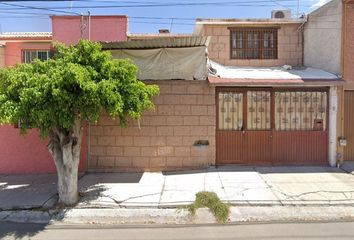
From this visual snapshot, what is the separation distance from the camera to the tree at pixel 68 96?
6.16 metres

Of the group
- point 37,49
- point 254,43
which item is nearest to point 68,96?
point 254,43

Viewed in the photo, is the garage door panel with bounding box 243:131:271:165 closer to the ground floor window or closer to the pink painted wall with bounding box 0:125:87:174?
the ground floor window

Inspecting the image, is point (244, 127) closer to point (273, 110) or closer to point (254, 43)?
point (273, 110)

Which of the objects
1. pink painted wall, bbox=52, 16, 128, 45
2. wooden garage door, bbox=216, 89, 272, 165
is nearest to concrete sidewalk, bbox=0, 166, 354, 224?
wooden garage door, bbox=216, 89, 272, 165

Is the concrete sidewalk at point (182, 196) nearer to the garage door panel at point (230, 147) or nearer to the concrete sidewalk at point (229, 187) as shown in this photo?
the concrete sidewalk at point (229, 187)

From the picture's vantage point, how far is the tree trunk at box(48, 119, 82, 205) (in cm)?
689

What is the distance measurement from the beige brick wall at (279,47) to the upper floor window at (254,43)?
18cm

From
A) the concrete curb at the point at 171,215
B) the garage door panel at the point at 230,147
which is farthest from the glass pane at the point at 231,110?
the concrete curb at the point at 171,215

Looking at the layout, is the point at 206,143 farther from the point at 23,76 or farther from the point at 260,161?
the point at 23,76

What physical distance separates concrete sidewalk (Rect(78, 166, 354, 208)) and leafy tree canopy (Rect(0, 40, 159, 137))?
1888mm

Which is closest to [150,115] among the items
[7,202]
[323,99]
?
[7,202]

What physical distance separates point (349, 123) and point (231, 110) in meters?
3.62

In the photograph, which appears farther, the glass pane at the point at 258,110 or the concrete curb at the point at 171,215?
the glass pane at the point at 258,110

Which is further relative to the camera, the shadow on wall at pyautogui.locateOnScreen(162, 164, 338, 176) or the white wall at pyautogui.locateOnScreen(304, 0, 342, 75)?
the white wall at pyautogui.locateOnScreen(304, 0, 342, 75)
